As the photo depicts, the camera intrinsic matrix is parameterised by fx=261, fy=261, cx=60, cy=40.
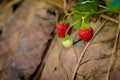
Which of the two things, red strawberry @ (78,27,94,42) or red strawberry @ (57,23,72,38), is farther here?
red strawberry @ (57,23,72,38)

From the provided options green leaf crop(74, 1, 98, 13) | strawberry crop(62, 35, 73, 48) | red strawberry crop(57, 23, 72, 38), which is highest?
green leaf crop(74, 1, 98, 13)

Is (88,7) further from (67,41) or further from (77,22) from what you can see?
(67,41)

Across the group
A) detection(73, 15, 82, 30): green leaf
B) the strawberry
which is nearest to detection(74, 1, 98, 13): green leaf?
detection(73, 15, 82, 30): green leaf

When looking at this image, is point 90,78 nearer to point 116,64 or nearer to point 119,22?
point 116,64

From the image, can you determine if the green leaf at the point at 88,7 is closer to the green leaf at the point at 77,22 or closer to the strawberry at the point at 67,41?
the green leaf at the point at 77,22

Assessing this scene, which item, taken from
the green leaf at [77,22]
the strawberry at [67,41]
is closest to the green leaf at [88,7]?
the green leaf at [77,22]

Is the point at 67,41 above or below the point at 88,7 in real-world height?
below

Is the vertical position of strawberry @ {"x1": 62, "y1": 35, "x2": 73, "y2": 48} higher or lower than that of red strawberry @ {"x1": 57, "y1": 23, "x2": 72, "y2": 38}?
lower

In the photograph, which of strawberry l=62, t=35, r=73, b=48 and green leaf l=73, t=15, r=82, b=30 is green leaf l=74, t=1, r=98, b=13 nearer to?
green leaf l=73, t=15, r=82, b=30

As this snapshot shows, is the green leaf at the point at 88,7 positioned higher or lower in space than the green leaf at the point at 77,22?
higher

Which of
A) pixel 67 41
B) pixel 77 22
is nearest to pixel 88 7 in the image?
pixel 77 22
